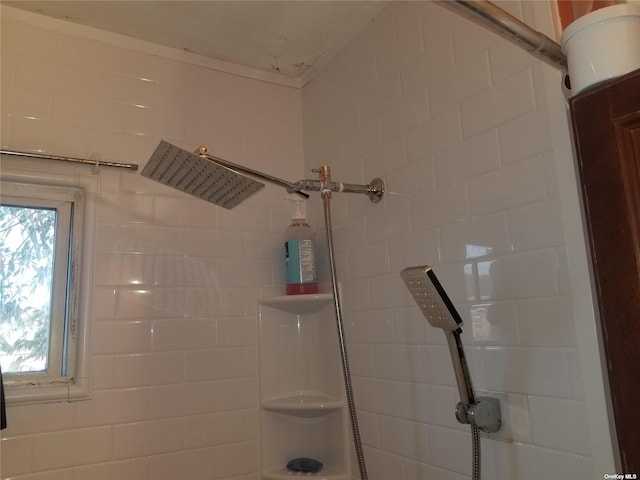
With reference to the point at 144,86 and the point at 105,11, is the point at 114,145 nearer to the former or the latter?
the point at 144,86

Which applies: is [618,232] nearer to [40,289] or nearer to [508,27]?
[508,27]

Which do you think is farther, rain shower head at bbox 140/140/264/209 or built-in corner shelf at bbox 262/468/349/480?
built-in corner shelf at bbox 262/468/349/480

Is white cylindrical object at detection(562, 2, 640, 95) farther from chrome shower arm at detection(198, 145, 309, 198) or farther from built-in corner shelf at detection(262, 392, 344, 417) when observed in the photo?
built-in corner shelf at detection(262, 392, 344, 417)

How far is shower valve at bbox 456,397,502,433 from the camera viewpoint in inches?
33.9

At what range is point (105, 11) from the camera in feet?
4.21

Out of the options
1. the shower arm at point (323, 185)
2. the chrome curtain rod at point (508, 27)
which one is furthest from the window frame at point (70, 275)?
the chrome curtain rod at point (508, 27)

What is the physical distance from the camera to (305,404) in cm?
133

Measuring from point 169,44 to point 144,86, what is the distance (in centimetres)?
16

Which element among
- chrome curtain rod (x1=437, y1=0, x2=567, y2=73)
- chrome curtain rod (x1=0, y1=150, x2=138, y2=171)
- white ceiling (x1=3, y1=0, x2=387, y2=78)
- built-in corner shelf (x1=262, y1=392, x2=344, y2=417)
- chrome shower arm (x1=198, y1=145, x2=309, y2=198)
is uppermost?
white ceiling (x1=3, y1=0, x2=387, y2=78)

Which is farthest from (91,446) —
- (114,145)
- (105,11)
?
(105,11)

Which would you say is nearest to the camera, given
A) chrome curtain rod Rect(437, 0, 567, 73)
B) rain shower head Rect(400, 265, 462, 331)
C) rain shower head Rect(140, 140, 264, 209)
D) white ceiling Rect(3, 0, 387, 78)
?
chrome curtain rod Rect(437, 0, 567, 73)


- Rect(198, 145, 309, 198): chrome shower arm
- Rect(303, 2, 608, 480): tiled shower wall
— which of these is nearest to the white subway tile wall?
Rect(303, 2, 608, 480): tiled shower wall

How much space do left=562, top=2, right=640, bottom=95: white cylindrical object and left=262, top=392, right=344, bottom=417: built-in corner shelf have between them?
1008 mm

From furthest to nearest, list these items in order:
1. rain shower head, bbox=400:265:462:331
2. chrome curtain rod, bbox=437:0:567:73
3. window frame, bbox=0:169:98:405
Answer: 1. window frame, bbox=0:169:98:405
2. rain shower head, bbox=400:265:462:331
3. chrome curtain rod, bbox=437:0:567:73
